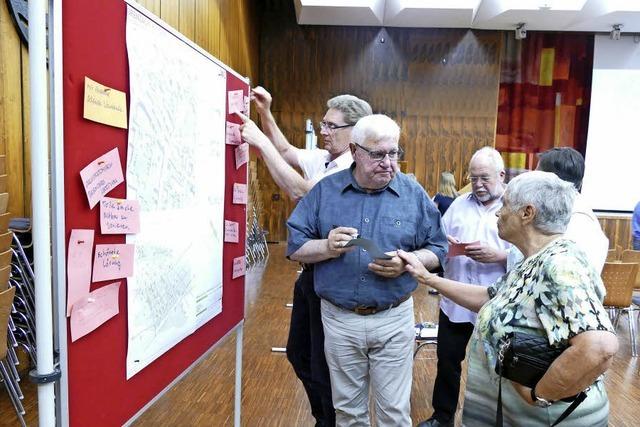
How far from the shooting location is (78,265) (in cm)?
112

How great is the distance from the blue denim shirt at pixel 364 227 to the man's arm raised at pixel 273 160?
24 centimetres

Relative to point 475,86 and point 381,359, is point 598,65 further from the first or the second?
point 381,359

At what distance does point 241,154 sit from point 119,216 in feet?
3.32

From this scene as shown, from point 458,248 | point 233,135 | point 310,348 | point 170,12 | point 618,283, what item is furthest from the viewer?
point 170,12

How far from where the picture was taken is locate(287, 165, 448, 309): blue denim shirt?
1.83 metres

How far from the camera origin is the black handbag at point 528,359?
1285mm

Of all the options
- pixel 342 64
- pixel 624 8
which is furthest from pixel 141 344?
pixel 624 8

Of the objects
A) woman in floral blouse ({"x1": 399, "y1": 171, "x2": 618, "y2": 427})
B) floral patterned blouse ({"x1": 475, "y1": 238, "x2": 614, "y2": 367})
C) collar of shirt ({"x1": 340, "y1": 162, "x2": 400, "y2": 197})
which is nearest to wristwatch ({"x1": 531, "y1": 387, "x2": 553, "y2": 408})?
woman in floral blouse ({"x1": 399, "y1": 171, "x2": 618, "y2": 427})

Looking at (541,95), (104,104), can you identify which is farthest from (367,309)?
(541,95)

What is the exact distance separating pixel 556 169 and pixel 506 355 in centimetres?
92

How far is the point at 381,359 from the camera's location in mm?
1885

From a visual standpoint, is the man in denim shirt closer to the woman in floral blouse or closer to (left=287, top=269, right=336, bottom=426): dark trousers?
(left=287, top=269, right=336, bottom=426): dark trousers

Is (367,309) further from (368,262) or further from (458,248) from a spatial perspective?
(458,248)

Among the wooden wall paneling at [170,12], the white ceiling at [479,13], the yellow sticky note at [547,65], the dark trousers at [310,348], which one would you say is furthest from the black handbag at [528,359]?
the yellow sticky note at [547,65]
